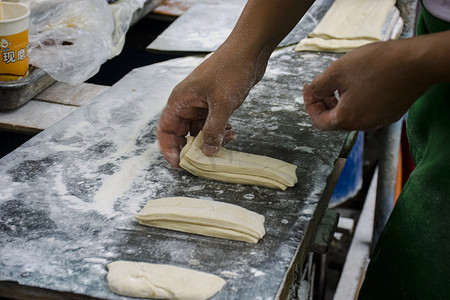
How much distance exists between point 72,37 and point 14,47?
0.52 meters

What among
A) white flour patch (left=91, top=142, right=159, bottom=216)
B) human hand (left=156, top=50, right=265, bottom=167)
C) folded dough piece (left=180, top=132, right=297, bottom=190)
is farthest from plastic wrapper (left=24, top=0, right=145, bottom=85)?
folded dough piece (left=180, top=132, right=297, bottom=190)

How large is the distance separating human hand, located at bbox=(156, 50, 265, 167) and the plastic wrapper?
1025 millimetres

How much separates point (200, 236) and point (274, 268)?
0.28 metres

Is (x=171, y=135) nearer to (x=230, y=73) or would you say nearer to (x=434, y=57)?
(x=230, y=73)

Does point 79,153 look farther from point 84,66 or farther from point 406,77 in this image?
point 406,77

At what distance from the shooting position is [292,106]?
2602mm

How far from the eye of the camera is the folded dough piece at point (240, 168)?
1.93 metres

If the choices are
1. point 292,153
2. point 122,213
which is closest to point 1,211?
point 122,213

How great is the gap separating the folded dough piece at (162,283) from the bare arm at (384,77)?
0.59 metres

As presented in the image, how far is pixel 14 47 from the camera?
8.32 ft

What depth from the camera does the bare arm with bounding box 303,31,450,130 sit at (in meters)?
1.36

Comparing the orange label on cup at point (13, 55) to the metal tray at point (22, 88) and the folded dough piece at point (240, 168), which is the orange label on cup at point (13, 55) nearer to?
the metal tray at point (22, 88)

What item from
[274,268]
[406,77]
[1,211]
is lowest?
[1,211]

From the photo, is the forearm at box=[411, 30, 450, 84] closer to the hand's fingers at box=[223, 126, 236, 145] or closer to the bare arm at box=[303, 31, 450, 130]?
the bare arm at box=[303, 31, 450, 130]
